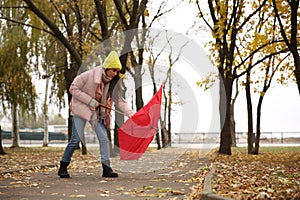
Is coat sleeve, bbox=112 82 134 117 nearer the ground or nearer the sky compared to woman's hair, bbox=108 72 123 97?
nearer the ground

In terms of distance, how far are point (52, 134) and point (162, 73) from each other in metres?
23.3

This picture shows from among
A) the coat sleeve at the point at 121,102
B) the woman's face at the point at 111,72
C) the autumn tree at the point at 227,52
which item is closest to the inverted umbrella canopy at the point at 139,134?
the coat sleeve at the point at 121,102

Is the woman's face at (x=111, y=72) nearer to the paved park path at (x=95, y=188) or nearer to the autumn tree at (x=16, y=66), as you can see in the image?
the paved park path at (x=95, y=188)

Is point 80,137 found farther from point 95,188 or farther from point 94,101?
point 95,188

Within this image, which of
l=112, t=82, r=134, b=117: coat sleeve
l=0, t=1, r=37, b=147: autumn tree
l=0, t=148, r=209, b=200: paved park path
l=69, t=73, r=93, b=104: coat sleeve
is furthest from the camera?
l=0, t=1, r=37, b=147: autumn tree

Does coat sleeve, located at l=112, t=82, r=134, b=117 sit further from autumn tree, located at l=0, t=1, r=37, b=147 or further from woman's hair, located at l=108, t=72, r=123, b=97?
autumn tree, located at l=0, t=1, r=37, b=147

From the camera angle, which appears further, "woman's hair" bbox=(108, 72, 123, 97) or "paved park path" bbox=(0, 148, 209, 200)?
"woman's hair" bbox=(108, 72, 123, 97)

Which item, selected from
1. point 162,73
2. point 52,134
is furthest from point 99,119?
point 52,134

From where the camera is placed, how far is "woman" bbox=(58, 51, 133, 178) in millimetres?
9008

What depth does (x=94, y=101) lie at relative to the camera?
29.5 feet

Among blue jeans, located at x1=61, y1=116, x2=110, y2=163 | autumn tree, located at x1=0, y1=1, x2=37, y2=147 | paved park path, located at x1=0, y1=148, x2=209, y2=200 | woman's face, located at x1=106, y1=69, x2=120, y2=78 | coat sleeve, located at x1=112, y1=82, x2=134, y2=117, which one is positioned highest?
autumn tree, located at x1=0, y1=1, x2=37, y2=147

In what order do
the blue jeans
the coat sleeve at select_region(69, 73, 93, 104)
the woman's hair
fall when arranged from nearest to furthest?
the coat sleeve at select_region(69, 73, 93, 104), the blue jeans, the woman's hair

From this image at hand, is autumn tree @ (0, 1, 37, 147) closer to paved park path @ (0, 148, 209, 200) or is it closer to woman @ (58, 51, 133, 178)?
paved park path @ (0, 148, 209, 200)

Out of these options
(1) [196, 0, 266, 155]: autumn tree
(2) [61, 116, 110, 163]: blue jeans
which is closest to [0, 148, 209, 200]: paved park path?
(2) [61, 116, 110, 163]: blue jeans
